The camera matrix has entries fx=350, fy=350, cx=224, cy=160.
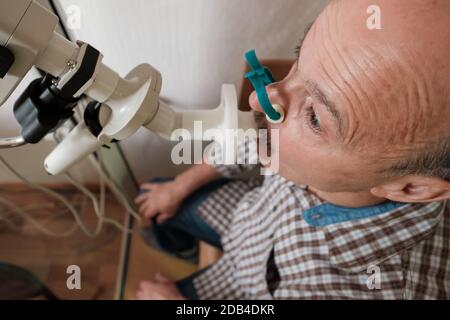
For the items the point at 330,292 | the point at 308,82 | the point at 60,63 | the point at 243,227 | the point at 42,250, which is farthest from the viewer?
the point at 42,250

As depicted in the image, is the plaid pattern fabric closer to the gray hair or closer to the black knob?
the gray hair

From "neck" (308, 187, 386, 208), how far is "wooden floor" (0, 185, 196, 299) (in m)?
0.64

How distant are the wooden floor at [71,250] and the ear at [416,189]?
0.73m

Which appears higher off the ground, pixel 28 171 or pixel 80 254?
pixel 28 171

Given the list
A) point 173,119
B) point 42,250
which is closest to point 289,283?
point 173,119

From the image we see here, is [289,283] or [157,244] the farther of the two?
[157,244]

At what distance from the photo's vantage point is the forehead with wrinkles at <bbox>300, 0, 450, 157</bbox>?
0.36 meters

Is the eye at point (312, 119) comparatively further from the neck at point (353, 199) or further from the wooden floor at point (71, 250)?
the wooden floor at point (71, 250)

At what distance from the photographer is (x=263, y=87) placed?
48cm

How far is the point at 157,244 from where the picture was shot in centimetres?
106

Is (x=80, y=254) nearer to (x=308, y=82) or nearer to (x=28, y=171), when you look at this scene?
(x=28, y=171)

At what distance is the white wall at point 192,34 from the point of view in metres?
0.52

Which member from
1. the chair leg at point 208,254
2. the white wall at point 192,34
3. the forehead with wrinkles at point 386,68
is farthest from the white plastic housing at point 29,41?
the chair leg at point 208,254
